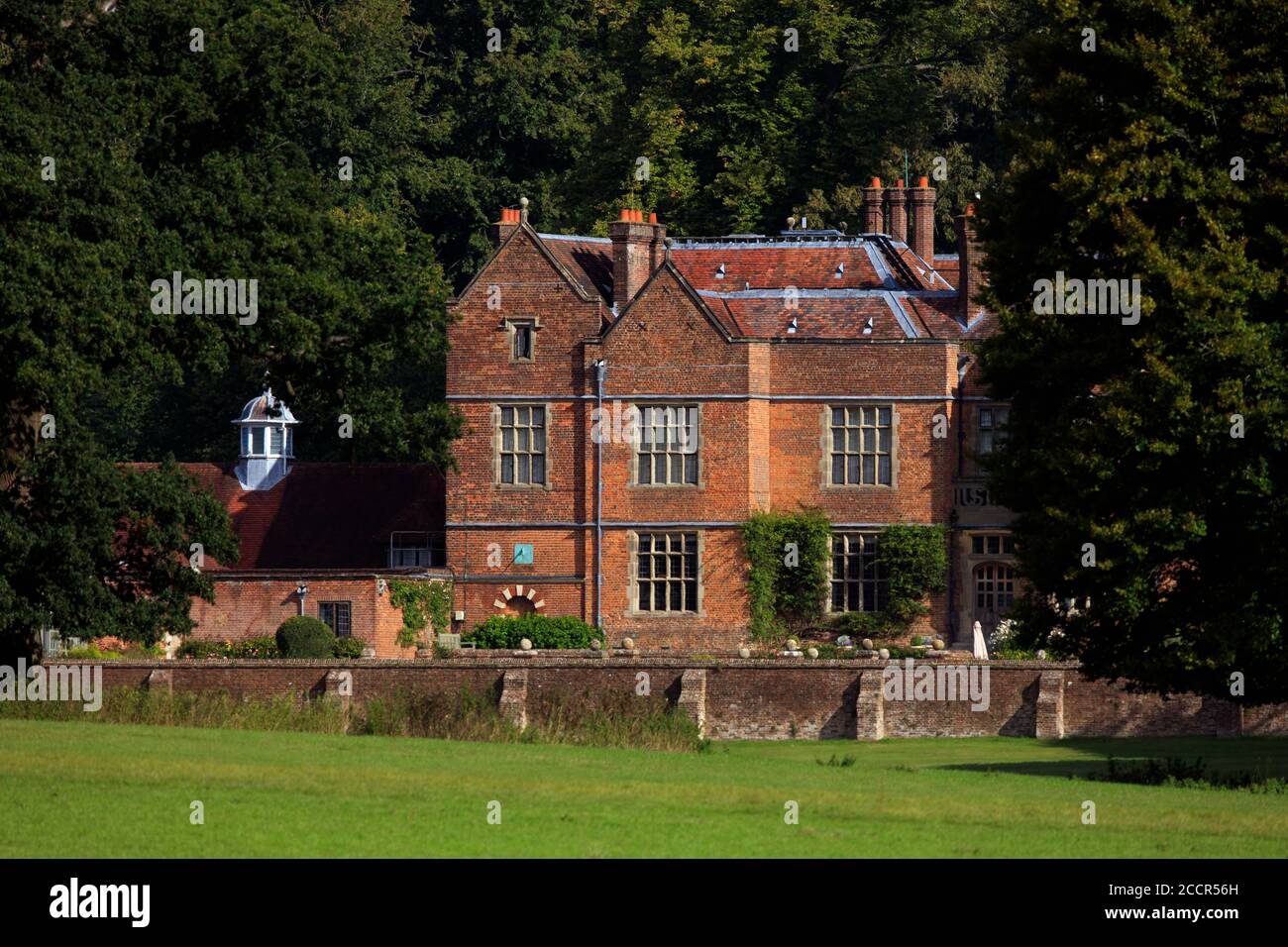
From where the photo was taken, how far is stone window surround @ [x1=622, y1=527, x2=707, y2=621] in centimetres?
4825

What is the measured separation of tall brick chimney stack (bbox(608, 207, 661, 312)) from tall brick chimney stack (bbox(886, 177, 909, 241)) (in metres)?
6.26

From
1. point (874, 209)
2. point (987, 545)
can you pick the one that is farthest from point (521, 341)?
point (874, 209)

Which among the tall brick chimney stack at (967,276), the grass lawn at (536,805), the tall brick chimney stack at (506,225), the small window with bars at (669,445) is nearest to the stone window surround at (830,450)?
the small window with bars at (669,445)

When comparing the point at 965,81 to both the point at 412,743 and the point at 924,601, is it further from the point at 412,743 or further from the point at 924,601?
the point at 412,743

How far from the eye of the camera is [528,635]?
47.0 meters

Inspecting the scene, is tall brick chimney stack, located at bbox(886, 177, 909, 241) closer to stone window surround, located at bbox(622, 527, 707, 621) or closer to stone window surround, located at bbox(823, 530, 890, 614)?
stone window surround, located at bbox(823, 530, 890, 614)

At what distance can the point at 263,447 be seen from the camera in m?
54.1

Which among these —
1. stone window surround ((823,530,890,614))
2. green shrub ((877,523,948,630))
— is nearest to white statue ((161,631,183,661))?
stone window surround ((823,530,890,614))

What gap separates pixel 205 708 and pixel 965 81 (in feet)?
119

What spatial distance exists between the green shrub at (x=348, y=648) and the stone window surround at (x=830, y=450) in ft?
31.2

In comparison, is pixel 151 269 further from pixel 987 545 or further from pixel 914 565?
pixel 987 545

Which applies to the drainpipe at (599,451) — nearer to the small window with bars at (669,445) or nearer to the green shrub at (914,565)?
the small window with bars at (669,445)

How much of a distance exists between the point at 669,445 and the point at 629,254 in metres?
4.01

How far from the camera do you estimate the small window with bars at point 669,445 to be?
160 feet
